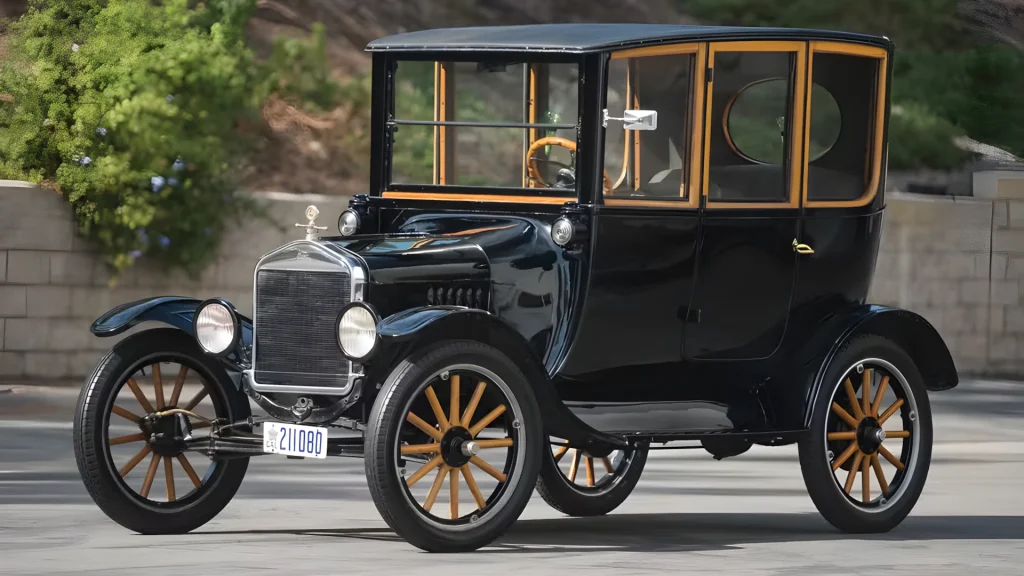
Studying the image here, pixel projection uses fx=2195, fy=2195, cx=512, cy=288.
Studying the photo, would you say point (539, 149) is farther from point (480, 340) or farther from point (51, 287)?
point (51, 287)

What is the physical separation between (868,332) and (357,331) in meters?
2.73

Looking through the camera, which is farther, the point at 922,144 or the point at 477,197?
the point at 922,144

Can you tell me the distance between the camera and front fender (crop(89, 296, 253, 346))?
383 inches

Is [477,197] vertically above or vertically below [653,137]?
below

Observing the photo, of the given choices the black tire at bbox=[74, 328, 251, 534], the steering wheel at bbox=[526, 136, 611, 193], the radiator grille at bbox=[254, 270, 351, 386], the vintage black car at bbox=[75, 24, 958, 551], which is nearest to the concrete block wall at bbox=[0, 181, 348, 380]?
the vintage black car at bbox=[75, 24, 958, 551]

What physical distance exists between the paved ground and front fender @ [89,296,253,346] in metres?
0.92

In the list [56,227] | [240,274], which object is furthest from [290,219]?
[56,227]

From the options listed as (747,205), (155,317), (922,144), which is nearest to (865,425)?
(747,205)

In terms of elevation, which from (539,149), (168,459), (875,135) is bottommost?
(168,459)

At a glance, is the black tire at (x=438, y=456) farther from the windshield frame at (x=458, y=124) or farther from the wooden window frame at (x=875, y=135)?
the wooden window frame at (x=875, y=135)

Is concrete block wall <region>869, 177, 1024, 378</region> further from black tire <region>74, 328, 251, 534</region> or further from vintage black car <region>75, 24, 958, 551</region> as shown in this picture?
black tire <region>74, 328, 251, 534</region>

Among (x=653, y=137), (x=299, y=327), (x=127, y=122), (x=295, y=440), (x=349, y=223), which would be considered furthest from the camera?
(x=127, y=122)

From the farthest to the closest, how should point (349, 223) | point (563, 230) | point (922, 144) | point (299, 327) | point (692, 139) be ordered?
1. point (922, 144)
2. point (349, 223)
3. point (692, 139)
4. point (563, 230)
5. point (299, 327)

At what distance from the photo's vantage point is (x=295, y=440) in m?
9.12
